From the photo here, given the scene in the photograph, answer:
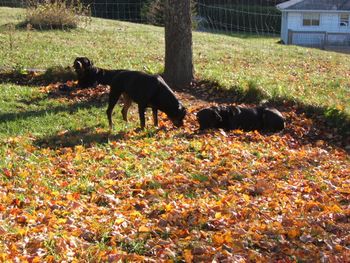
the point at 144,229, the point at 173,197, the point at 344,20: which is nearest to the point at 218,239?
the point at 144,229

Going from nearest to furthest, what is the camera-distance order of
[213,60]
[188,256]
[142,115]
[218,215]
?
1. [188,256]
2. [218,215]
3. [142,115]
4. [213,60]

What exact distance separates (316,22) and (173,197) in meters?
39.0

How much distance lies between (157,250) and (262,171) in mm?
3003

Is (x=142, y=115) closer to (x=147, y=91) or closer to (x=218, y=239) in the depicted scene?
(x=147, y=91)

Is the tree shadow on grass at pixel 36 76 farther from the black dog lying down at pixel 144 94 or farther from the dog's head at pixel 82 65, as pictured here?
the black dog lying down at pixel 144 94

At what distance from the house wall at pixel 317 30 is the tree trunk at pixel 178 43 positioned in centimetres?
2849

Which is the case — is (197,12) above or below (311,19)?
above

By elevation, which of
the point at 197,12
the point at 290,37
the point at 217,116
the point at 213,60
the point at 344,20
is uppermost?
the point at 197,12

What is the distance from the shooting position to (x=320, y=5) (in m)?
41.3

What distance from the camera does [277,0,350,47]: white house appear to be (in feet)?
132

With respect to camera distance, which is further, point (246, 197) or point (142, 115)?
point (142, 115)

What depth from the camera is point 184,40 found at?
12.5 metres

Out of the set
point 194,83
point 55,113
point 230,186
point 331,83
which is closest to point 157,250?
point 230,186

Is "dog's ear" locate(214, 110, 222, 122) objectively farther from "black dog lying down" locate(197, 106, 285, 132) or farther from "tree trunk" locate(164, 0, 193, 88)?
"tree trunk" locate(164, 0, 193, 88)
